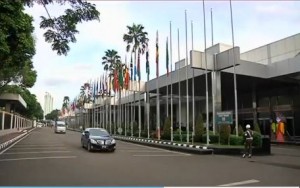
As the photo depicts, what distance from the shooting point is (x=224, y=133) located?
2597cm

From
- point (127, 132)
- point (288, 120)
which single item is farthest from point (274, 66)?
point (127, 132)

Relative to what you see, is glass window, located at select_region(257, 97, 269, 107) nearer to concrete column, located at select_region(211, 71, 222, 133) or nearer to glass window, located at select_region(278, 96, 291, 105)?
glass window, located at select_region(278, 96, 291, 105)

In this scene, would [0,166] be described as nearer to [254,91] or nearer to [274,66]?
[274,66]

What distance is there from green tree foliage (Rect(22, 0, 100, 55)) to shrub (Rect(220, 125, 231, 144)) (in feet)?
48.5

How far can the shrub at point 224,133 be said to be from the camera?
25.9 meters

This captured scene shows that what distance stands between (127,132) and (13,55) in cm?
2927

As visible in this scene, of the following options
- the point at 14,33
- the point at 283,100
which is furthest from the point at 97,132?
the point at 283,100

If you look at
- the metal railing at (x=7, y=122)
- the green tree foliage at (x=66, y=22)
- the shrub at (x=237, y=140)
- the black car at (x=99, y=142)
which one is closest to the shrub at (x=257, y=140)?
the shrub at (x=237, y=140)

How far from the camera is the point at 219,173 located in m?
13.5

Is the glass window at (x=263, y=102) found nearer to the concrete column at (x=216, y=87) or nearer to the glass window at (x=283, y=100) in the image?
the glass window at (x=283, y=100)

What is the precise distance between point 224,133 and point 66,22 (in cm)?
1556

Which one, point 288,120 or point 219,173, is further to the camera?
point 288,120

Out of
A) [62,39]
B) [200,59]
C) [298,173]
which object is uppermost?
[200,59]

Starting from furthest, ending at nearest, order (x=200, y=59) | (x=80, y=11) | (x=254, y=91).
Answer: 1. (x=254, y=91)
2. (x=200, y=59)
3. (x=80, y=11)
